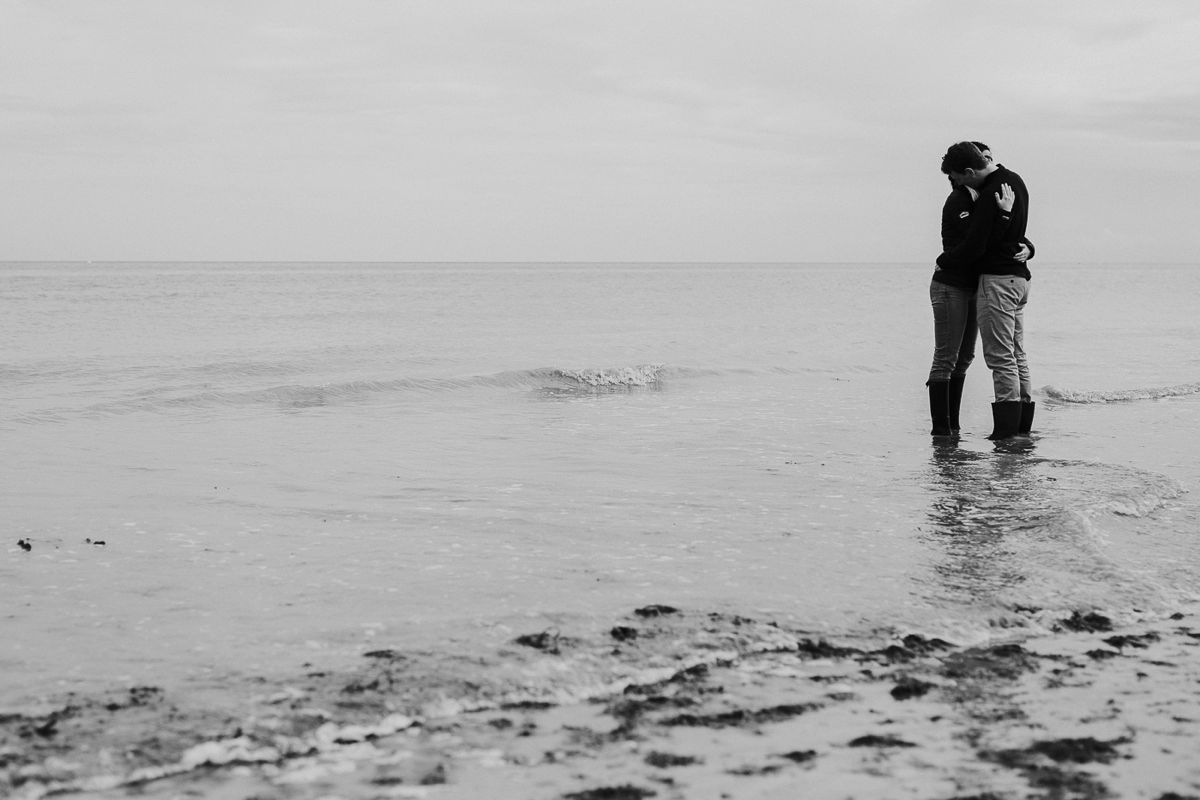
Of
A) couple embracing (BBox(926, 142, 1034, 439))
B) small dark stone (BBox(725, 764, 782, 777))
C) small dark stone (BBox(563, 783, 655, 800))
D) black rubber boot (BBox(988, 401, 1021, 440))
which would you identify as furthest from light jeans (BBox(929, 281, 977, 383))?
small dark stone (BBox(563, 783, 655, 800))

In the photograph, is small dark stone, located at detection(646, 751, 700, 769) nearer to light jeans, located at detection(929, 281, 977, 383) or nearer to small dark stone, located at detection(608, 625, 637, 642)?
small dark stone, located at detection(608, 625, 637, 642)

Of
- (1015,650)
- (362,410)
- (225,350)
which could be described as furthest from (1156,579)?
(225,350)

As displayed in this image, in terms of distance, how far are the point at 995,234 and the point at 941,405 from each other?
1432 mm

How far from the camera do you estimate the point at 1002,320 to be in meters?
7.89

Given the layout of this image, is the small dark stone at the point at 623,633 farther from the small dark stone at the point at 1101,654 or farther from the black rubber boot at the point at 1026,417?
the black rubber boot at the point at 1026,417

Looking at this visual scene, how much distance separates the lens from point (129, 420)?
33.3ft

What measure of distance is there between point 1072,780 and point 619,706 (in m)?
1.20

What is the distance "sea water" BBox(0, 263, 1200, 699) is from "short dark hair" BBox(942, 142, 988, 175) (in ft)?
6.59

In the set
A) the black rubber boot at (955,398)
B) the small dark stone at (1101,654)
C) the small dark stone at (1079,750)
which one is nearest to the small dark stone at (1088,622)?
the small dark stone at (1101,654)

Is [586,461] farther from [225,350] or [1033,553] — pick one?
[225,350]

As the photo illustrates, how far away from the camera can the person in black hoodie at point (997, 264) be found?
7.68 meters

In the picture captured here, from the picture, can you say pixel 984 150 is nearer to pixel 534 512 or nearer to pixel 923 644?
pixel 534 512

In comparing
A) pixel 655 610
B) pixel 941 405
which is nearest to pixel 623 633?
pixel 655 610

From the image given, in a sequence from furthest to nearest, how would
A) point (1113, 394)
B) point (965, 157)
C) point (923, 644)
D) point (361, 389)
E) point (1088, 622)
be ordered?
point (361, 389) → point (1113, 394) → point (965, 157) → point (1088, 622) → point (923, 644)
